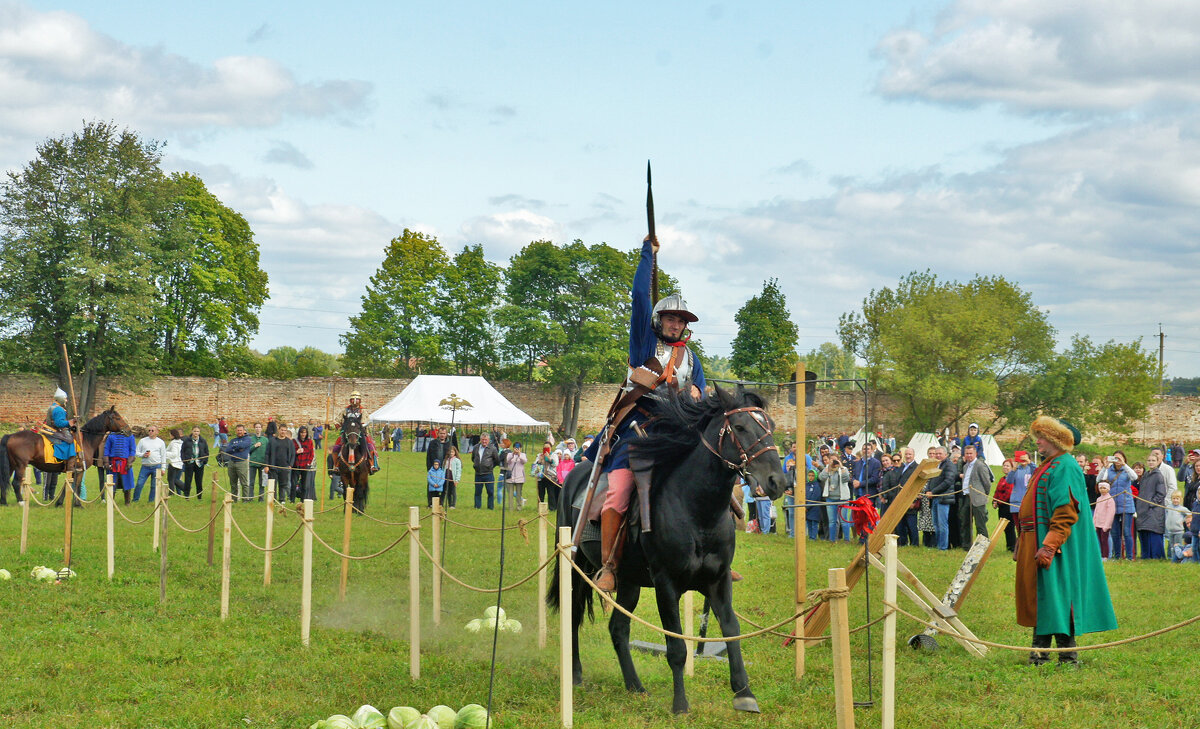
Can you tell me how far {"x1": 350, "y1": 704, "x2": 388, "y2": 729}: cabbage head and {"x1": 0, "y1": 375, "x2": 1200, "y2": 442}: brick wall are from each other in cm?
3368

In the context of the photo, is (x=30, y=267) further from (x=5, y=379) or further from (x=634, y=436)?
(x=634, y=436)

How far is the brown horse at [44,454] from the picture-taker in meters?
19.6

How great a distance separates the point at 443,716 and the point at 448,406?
18188mm

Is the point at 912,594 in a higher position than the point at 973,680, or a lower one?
higher

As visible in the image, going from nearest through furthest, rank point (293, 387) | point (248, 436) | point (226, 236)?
point (248, 436) < point (293, 387) < point (226, 236)

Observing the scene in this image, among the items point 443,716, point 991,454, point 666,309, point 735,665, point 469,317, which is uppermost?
point 469,317

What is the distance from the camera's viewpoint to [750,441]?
20.5ft

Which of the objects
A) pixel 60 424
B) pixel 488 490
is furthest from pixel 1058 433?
pixel 60 424

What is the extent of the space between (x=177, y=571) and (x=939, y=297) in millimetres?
42199

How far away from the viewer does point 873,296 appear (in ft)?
181

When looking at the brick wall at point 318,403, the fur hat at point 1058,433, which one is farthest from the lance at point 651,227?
the brick wall at point 318,403

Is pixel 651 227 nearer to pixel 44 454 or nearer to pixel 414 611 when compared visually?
pixel 414 611

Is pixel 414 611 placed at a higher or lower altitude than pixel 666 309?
lower

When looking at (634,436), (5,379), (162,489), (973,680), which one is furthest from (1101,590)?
(5,379)
